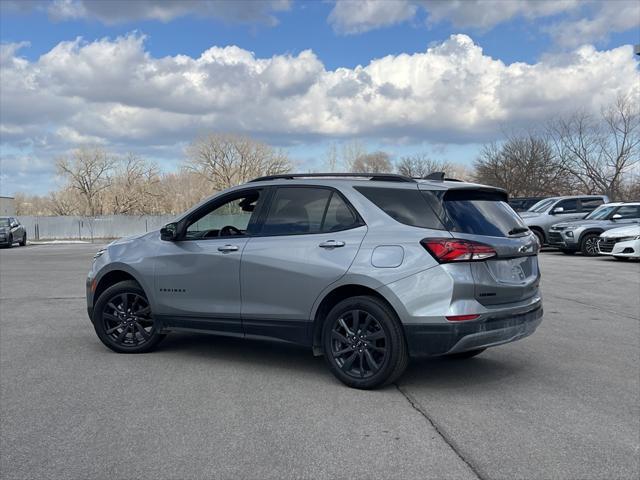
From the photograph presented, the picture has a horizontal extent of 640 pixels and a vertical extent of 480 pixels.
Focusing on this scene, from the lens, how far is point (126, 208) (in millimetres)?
75312

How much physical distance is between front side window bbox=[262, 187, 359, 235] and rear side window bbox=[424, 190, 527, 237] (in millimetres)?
766

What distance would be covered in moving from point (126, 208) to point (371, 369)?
7360cm

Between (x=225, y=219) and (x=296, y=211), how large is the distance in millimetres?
1026

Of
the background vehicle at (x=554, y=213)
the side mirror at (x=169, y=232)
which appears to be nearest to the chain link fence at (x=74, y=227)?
the background vehicle at (x=554, y=213)

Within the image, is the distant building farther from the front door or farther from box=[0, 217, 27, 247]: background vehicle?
the front door

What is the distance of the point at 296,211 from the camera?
596 cm

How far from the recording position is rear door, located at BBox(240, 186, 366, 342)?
5.58 metres

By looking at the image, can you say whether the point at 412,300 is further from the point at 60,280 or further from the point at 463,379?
the point at 60,280

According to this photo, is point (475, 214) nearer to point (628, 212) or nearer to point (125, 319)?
point (125, 319)

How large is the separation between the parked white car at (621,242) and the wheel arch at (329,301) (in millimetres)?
14991

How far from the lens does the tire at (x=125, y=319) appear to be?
6.85 m

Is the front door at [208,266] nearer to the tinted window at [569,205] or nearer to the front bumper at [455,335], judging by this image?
the front bumper at [455,335]

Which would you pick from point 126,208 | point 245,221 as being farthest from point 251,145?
point 245,221

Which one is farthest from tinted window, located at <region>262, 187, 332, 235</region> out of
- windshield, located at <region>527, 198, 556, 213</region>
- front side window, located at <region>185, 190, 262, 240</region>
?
windshield, located at <region>527, 198, 556, 213</region>
